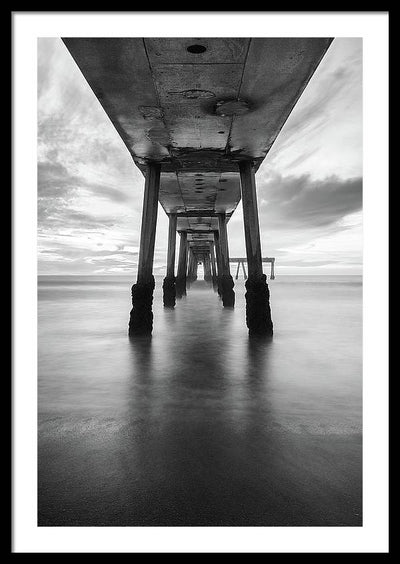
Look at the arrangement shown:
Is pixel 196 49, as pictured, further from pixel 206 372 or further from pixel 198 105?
pixel 206 372

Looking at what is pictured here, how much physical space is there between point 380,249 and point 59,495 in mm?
2111

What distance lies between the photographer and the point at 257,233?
805 cm

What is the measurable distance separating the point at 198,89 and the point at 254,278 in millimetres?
3939

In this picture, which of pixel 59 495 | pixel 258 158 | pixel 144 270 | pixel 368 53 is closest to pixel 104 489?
pixel 59 495

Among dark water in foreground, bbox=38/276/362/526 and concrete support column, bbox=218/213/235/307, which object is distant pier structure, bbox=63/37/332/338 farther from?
concrete support column, bbox=218/213/235/307

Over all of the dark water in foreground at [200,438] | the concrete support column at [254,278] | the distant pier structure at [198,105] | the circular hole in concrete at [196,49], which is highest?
the distant pier structure at [198,105]

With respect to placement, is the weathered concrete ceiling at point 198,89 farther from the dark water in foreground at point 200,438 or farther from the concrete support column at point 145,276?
the dark water in foreground at point 200,438

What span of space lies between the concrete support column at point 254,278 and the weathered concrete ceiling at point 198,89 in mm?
1080

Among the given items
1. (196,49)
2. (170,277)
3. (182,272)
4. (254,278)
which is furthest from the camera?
(182,272)

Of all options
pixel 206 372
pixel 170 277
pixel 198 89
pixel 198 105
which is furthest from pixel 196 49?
pixel 170 277

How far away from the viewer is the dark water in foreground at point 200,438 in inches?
74.1

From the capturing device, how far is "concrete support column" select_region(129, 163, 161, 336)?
8.06m

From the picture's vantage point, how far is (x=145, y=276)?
27.0ft

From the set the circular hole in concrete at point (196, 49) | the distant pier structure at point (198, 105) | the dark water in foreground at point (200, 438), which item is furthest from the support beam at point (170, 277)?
the circular hole in concrete at point (196, 49)
